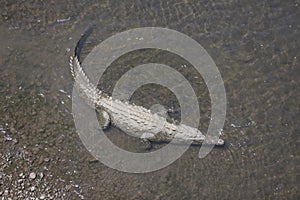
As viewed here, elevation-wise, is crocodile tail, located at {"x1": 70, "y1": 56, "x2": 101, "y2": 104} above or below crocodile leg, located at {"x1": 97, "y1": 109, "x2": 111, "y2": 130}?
above

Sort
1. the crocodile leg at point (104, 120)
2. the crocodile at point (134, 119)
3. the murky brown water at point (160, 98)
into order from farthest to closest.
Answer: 1. the crocodile leg at point (104, 120)
2. the crocodile at point (134, 119)
3. the murky brown water at point (160, 98)

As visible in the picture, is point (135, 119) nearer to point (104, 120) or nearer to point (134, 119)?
point (134, 119)

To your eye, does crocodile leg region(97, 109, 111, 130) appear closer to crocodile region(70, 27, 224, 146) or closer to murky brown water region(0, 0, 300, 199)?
crocodile region(70, 27, 224, 146)

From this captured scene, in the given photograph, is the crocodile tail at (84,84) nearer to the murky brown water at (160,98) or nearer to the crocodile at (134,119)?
the crocodile at (134,119)

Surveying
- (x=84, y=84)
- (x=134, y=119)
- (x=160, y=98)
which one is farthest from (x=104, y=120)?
(x=160, y=98)

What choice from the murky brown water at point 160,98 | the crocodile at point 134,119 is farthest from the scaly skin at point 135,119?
the murky brown water at point 160,98

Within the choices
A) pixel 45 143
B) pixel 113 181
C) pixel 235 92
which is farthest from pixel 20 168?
pixel 235 92

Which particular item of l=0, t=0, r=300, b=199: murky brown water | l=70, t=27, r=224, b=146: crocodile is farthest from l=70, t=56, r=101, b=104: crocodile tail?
l=0, t=0, r=300, b=199: murky brown water
